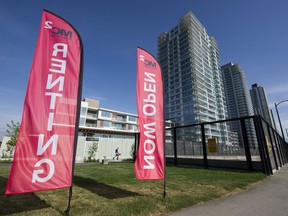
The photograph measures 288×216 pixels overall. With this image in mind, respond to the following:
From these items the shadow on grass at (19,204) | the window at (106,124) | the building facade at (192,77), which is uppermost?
the building facade at (192,77)

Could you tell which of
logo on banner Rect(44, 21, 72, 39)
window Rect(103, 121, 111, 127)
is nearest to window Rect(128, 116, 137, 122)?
window Rect(103, 121, 111, 127)

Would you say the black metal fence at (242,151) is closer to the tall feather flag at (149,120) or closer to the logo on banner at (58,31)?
the tall feather flag at (149,120)

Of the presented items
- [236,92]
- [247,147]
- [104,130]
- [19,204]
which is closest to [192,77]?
[104,130]

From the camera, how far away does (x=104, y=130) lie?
155 feet

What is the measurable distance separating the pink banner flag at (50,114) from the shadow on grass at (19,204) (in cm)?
127

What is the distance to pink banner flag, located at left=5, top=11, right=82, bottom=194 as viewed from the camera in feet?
9.40

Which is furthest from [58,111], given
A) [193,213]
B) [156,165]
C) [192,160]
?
[192,160]

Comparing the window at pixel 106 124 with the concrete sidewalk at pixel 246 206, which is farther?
the window at pixel 106 124

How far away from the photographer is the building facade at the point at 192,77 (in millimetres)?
79375

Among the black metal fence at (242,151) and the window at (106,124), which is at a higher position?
the window at (106,124)

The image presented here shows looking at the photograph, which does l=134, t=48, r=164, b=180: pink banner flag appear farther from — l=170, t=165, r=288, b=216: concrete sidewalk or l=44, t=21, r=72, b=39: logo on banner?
l=44, t=21, r=72, b=39: logo on banner

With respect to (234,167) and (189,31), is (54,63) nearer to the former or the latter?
(234,167)

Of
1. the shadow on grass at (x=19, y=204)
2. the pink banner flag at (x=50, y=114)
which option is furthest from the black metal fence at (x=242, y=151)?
the shadow on grass at (x=19, y=204)

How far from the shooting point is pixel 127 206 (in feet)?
12.2
